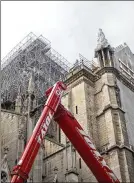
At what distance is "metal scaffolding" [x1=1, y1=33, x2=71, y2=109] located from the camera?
2836 cm

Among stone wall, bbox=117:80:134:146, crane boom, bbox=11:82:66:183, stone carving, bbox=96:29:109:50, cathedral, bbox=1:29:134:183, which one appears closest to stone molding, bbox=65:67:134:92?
cathedral, bbox=1:29:134:183

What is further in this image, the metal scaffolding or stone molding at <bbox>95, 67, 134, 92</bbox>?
the metal scaffolding

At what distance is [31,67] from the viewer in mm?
30359

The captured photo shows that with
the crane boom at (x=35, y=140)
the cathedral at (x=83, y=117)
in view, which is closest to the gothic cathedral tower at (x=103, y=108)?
the cathedral at (x=83, y=117)

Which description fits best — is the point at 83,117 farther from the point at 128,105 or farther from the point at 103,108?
the point at 128,105

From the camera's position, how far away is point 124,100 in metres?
21.8

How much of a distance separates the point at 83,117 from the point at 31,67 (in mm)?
11136

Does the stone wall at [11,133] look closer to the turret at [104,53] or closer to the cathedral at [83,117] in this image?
the cathedral at [83,117]

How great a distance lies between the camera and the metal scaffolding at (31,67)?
2836cm

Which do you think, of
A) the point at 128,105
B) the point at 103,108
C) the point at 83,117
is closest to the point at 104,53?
the point at 128,105

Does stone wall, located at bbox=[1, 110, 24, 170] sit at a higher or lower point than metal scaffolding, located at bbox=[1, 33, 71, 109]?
lower

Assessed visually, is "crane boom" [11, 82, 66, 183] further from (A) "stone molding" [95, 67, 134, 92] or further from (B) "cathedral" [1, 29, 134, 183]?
(A) "stone molding" [95, 67, 134, 92]

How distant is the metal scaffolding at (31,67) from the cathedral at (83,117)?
0.12m

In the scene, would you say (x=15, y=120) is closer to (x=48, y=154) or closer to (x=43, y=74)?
(x=48, y=154)
